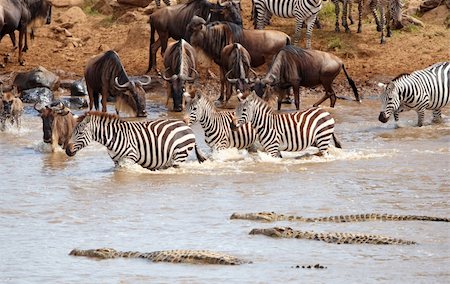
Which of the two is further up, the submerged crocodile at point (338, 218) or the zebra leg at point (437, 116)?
the zebra leg at point (437, 116)

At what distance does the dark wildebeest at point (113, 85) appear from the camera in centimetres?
2106

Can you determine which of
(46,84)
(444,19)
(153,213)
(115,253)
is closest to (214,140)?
(153,213)

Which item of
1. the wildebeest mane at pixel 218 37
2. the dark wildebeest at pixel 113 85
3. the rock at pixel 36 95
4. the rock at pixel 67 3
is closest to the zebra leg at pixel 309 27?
the wildebeest mane at pixel 218 37

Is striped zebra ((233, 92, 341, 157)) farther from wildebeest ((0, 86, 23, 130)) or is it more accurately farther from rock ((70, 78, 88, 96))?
rock ((70, 78, 88, 96))

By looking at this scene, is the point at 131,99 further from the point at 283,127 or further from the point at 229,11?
the point at 229,11

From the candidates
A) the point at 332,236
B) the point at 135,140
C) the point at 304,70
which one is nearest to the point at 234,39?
the point at 304,70

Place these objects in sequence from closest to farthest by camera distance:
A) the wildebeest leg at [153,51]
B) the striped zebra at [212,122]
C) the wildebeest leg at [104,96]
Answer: the striped zebra at [212,122]
the wildebeest leg at [104,96]
the wildebeest leg at [153,51]

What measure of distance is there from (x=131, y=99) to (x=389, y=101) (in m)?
3.80

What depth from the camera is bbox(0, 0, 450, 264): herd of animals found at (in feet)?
53.6

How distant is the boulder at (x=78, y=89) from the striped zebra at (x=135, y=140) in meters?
7.37

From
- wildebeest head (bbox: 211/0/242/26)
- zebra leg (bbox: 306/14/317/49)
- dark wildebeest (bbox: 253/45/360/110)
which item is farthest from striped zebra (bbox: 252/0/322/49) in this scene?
dark wildebeest (bbox: 253/45/360/110)

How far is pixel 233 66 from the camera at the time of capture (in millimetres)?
22938

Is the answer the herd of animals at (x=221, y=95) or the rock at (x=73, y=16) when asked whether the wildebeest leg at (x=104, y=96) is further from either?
the rock at (x=73, y=16)

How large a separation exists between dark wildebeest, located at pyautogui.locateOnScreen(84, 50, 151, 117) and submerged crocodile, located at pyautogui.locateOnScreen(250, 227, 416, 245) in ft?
27.8
